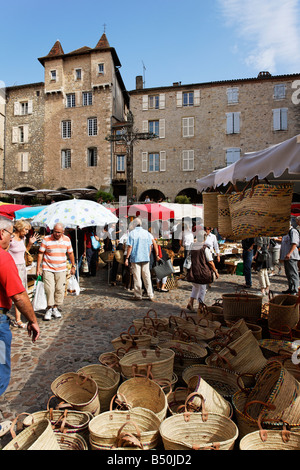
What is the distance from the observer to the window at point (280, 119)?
25.3 m

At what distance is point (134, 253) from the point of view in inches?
284

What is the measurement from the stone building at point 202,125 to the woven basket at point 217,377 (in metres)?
22.9

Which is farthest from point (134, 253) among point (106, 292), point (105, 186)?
point (105, 186)

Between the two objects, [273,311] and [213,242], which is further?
[213,242]

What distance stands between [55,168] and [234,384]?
97.6ft

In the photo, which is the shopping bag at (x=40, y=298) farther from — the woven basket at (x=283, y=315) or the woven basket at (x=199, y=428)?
the woven basket at (x=199, y=428)

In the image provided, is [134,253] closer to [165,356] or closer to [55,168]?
[165,356]

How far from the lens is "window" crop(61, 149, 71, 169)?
29594mm

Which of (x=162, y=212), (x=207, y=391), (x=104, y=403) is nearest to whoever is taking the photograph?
(x=207, y=391)

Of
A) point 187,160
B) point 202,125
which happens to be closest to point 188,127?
point 202,125

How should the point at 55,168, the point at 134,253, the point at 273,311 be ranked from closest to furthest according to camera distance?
1. the point at 273,311
2. the point at 134,253
3. the point at 55,168

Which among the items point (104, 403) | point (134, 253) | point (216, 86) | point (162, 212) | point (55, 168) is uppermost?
point (216, 86)

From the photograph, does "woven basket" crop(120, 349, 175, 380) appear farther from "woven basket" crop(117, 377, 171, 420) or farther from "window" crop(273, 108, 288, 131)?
"window" crop(273, 108, 288, 131)

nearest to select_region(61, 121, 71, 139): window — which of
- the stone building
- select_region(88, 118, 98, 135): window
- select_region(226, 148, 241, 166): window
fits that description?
select_region(88, 118, 98, 135): window
